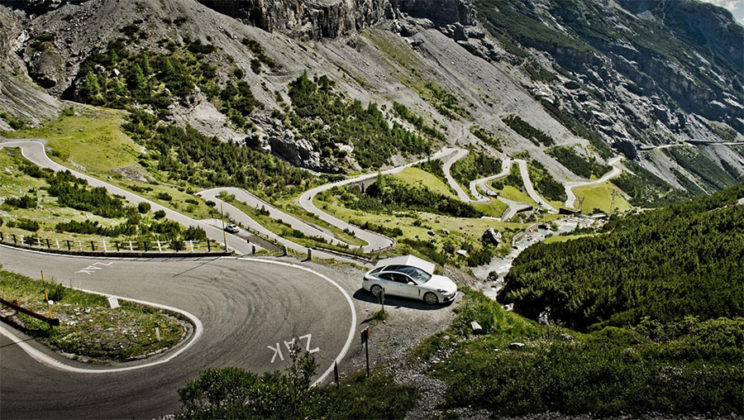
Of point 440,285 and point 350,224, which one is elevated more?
point 440,285

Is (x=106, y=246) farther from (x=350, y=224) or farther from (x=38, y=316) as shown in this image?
(x=350, y=224)

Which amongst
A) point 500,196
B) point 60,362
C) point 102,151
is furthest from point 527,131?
point 60,362

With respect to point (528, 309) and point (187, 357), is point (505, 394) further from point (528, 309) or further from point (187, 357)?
point (528, 309)

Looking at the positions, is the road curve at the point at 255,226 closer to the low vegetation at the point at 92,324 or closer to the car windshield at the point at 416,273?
the car windshield at the point at 416,273

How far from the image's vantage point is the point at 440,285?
18562mm

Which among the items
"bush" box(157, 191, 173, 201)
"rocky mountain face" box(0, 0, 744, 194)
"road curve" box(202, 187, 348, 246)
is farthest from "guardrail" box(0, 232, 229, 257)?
"rocky mountain face" box(0, 0, 744, 194)

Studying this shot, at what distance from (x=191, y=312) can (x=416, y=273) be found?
393 inches

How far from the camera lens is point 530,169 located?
397 feet

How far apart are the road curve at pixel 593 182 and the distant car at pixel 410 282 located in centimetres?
9761

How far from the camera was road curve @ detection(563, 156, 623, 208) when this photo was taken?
111 metres

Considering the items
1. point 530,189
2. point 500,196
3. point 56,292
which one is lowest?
point 530,189

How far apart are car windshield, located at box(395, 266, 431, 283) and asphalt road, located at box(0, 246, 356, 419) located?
9.65ft

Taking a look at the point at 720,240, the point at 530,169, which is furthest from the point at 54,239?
the point at 530,169

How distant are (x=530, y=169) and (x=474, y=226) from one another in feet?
241
